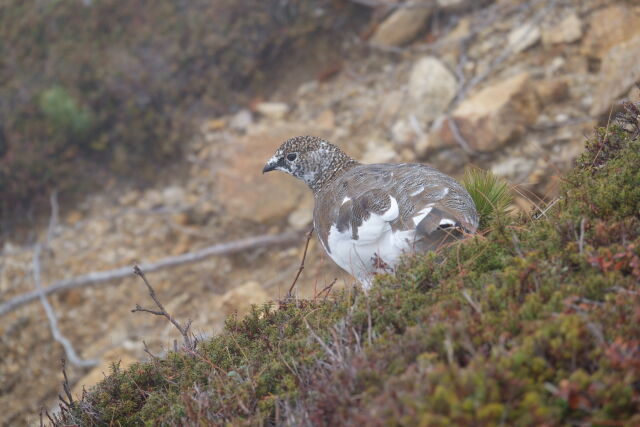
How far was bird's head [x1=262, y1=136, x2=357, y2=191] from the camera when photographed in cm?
463

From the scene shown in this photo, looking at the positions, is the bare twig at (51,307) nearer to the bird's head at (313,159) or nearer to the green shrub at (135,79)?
the green shrub at (135,79)

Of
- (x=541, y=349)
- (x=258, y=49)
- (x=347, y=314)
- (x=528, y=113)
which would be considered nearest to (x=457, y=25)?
(x=528, y=113)

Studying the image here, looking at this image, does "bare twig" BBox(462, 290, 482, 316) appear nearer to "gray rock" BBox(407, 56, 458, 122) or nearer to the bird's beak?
the bird's beak

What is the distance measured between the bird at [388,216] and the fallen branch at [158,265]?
3.55 meters

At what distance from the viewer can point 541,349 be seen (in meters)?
2.04

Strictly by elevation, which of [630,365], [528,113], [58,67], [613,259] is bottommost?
[630,365]

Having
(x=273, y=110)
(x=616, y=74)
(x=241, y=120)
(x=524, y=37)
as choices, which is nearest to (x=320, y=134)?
(x=273, y=110)

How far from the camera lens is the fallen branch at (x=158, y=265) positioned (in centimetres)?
772

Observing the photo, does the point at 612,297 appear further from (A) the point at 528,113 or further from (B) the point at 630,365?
(A) the point at 528,113

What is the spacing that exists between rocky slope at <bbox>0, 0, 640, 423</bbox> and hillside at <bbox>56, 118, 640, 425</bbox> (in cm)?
297

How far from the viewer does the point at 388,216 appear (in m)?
Answer: 3.42

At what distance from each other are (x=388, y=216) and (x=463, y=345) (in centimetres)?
132

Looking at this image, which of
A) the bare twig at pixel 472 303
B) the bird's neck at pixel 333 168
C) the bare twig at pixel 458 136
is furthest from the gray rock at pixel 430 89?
the bare twig at pixel 472 303

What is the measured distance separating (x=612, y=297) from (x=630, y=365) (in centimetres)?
37
